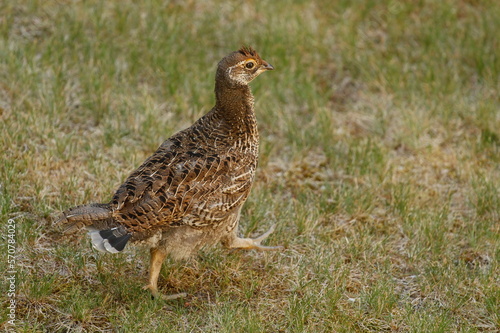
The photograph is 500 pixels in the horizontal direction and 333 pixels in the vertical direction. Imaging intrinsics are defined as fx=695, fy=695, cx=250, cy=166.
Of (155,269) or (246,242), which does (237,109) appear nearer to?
(246,242)

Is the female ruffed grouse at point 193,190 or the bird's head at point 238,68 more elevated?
the bird's head at point 238,68

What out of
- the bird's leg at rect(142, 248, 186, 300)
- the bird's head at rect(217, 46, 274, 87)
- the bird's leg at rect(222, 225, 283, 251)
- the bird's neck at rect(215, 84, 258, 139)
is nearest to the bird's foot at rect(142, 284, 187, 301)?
the bird's leg at rect(142, 248, 186, 300)

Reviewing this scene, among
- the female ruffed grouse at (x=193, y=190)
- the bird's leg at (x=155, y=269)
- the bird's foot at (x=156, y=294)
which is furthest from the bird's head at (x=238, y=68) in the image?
the bird's foot at (x=156, y=294)

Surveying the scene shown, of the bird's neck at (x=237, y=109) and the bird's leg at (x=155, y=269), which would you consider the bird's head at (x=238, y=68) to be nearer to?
the bird's neck at (x=237, y=109)

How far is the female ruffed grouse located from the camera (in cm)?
488

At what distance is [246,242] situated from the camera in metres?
5.77

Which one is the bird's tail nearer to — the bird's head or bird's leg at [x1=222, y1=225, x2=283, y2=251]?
bird's leg at [x1=222, y1=225, x2=283, y2=251]

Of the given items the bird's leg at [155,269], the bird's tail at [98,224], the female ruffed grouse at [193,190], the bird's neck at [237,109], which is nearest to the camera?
the bird's tail at [98,224]

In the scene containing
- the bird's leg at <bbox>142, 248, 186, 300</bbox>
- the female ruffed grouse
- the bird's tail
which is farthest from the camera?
the bird's leg at <bbox>142, 248, 186, 300</bbox>

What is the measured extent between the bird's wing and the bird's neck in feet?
0.93

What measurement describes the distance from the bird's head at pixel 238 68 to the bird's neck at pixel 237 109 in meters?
0.07

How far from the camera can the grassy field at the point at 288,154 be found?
5.29 metres

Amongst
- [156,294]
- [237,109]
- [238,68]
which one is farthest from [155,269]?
[238,68]

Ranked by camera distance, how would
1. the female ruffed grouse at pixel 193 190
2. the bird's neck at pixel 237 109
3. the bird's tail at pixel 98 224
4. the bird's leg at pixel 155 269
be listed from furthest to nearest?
the bird's neck at pixel 237 109 → the bird's leg at pixel 155 269 → the female ruffed grouse at pixel 193 190 → the bird's tail at pixel 98 224
